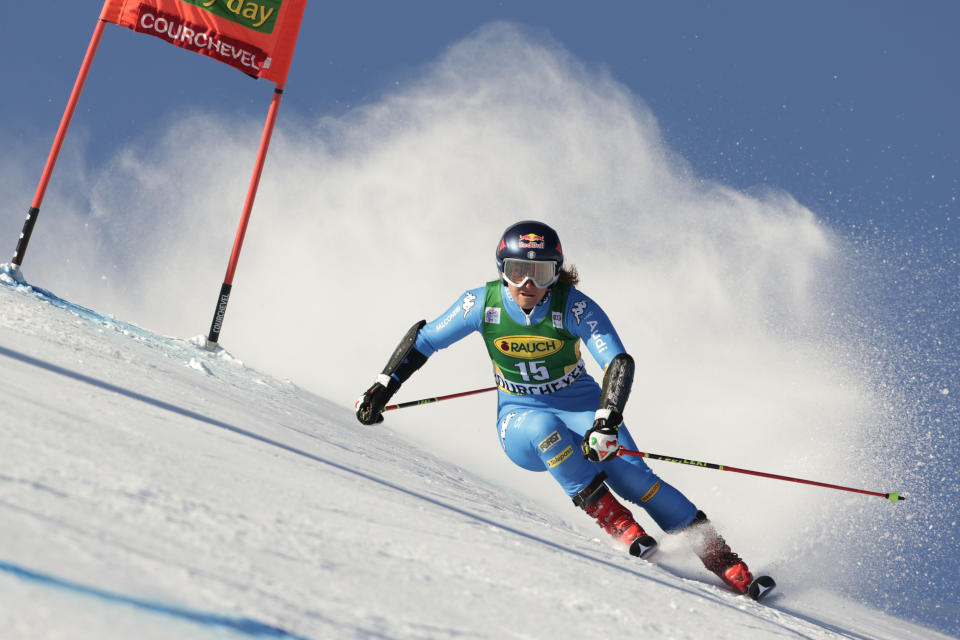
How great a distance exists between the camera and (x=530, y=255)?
4371 mm

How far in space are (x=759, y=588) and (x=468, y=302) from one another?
2347mm

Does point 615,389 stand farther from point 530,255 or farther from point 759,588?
point 759,588

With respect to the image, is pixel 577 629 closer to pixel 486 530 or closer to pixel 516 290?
pixel 486 530

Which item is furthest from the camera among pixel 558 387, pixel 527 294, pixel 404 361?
pixel 404 361

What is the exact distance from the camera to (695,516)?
4273mm

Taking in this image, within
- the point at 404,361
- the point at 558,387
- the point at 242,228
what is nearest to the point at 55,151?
the point at 242,228

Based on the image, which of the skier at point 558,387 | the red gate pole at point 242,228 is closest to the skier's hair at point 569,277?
the skier at point 558,387

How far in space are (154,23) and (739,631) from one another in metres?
8.52

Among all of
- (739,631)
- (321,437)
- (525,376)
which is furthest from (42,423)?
(525,376)

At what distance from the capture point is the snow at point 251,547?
126cm

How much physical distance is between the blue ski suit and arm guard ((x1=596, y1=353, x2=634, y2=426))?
0.13 m

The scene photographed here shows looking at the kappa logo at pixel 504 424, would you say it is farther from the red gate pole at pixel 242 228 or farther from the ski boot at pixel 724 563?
the red gate pole at pixel 242 228

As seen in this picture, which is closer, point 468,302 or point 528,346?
point 528,346

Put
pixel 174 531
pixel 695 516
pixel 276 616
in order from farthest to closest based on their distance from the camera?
1. pixel 695 516
2. pixel 174 531
3. pixel 276 616
